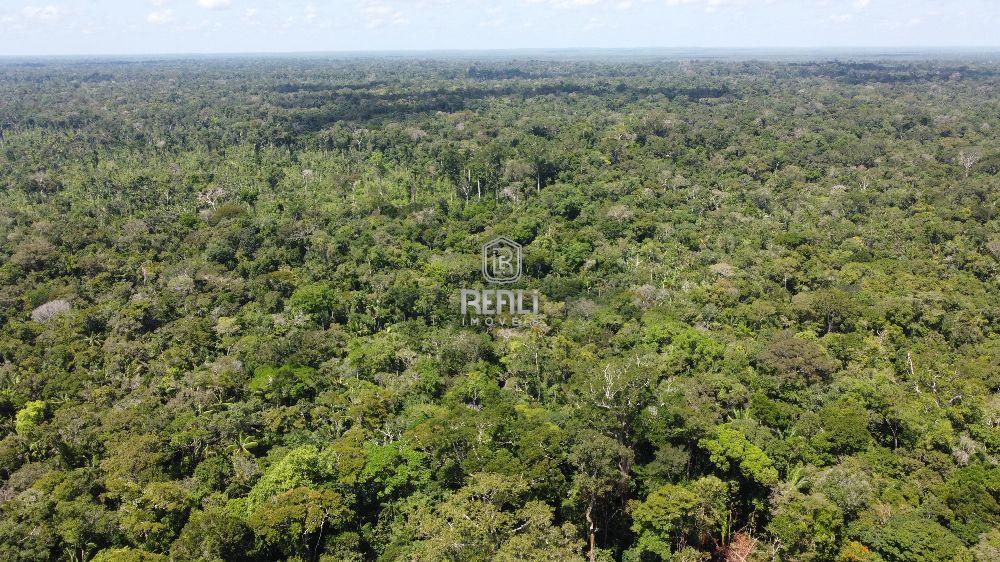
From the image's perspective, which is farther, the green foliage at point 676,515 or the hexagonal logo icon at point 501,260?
the hexagonal logo icon at point 501,260

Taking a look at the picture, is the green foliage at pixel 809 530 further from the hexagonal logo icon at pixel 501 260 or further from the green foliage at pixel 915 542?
the hexagonal logo icon at pixel 501 260

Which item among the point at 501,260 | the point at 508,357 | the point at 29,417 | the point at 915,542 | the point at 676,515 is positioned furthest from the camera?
the point at 501,260

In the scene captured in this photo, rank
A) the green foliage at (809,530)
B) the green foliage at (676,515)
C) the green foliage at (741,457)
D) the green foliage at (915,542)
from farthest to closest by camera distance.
Answer: 1. the green foliage at (741,457)
2. the green foliage at (676,515)
3. the green foliage at (809,530)
4. the green foliage at (915,542)

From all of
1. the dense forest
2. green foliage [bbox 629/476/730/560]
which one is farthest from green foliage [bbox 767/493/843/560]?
green foliage [bbox 629/476/730/560]

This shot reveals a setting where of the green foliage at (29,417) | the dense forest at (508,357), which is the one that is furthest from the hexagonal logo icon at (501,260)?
the green foliage at (29,417)

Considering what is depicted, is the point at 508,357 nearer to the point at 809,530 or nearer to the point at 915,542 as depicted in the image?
the point at 809,530

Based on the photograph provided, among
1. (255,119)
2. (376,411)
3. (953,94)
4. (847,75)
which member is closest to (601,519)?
(376,411)

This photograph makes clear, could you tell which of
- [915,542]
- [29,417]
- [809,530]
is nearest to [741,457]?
[809,530]

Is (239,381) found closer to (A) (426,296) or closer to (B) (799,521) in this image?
(A) (426,296)
